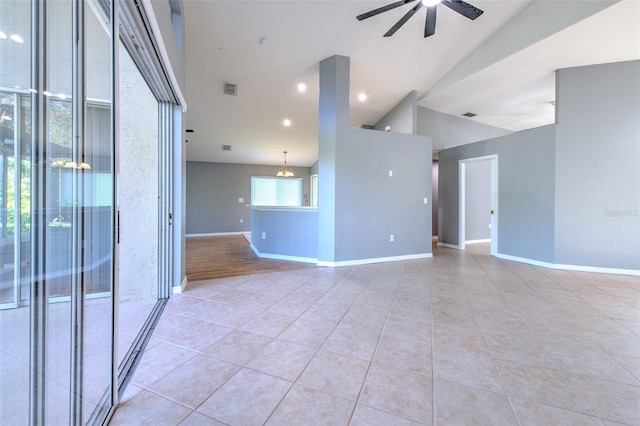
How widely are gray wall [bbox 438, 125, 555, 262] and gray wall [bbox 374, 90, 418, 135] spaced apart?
1.56m

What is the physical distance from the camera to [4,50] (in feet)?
2.51

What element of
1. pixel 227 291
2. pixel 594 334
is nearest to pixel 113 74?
pixel 227 291

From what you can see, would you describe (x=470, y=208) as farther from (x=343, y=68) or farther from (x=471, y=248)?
(x=343, y=68)

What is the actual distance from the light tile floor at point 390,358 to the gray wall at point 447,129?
4.27m

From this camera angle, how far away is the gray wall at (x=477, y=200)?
22.0 ft

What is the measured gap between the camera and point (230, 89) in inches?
195

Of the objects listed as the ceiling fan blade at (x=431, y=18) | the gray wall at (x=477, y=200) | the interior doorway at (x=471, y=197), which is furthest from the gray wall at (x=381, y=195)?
the gray wall at (x=477, y=200)

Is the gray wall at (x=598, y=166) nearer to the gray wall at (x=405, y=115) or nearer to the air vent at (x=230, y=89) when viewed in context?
the gray wall at (x=405, y=115)

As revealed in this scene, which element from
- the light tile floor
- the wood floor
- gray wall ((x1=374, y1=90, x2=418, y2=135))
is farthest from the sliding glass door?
gray wall ((x1=374, y1=90, x2=418, y2=135))

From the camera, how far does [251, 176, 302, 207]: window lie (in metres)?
9.55

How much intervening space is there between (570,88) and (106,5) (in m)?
5.86

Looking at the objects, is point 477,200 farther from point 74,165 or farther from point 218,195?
point 218,195

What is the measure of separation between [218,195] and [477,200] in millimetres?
7826

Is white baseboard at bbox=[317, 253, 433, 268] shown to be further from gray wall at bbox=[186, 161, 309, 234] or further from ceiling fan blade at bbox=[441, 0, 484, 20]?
gray wall at bbox=[186, 161, 309, 234]
